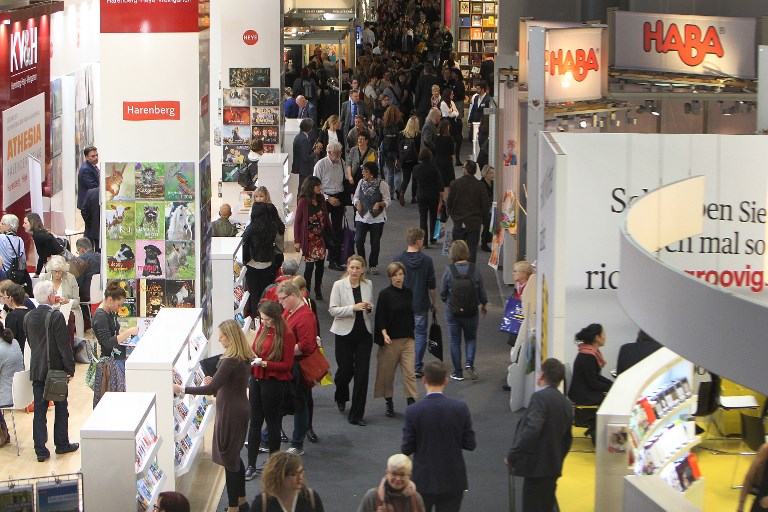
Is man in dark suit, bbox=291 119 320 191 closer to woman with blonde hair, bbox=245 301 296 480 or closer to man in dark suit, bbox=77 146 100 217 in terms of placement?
man in dark suit, bbox=77 146 100 217

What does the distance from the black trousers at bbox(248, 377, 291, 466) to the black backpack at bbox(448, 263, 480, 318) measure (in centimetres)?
234

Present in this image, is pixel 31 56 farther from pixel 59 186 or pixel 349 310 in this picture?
pixel 349 310

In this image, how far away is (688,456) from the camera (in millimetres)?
7516

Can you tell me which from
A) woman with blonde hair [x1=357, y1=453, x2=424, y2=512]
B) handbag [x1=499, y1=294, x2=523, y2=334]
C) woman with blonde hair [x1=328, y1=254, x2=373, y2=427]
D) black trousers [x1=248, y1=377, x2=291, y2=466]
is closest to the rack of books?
woman with blonde hair [x1=357, y1=453, x2=424, y2=512]

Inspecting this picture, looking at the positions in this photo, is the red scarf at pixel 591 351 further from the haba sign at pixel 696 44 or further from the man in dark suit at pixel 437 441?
the haba sign at pixel 696 44

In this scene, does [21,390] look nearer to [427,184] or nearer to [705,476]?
[705,476]

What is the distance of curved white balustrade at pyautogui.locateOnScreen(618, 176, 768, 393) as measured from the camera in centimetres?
345

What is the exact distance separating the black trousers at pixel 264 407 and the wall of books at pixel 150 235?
6.50 feet

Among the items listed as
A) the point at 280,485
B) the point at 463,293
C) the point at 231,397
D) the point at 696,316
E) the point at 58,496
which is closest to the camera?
the point at 696,316

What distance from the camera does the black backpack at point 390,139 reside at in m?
19.4

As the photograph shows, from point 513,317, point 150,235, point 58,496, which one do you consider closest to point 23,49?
point 150,235

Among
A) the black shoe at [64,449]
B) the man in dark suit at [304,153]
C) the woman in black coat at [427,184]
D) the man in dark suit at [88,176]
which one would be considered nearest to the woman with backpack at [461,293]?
the black shoe at [64,449]

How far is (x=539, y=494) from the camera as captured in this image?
7227mm

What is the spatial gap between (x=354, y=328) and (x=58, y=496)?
3.58m
